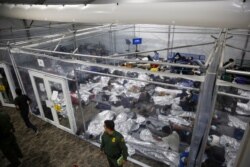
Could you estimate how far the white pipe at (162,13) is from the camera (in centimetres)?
204

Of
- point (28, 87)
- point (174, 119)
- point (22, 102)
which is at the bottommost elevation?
point (174, 119)

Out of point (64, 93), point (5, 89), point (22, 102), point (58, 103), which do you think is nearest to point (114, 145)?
point (64, 93)

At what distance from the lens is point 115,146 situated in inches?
117

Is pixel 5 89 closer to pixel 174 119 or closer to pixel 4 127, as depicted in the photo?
pixel 4 127

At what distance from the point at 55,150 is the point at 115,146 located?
2383mm

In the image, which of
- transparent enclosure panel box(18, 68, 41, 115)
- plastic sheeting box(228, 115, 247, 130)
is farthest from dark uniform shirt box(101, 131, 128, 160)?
transparent enclosure panel box(18, 68, 41, 115)

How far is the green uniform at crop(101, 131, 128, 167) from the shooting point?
9.55 ft

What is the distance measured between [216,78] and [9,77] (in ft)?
20.4

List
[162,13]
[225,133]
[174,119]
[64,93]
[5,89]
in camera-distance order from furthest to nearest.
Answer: [5,89], [174,119], [64,93], [225,133], [162,13]

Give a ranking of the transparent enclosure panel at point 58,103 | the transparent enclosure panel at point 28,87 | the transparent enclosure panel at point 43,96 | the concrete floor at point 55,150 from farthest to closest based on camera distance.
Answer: the transparent enclosure panel at point 28,87, the transparent enclosure panel at point 43,96, the transparent enclosure panel at point 58,103, the concrete floor at point 55,150

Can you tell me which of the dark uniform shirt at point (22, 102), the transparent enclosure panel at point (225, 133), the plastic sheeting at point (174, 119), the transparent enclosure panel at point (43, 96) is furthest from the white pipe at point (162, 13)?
the plastic sheeting at point (174, 119)

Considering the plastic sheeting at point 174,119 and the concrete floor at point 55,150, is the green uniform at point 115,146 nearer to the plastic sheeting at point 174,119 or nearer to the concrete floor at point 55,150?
the concrete floor at point 55,150

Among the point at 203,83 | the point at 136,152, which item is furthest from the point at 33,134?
the point at 203,83

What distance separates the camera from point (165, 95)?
643cm
